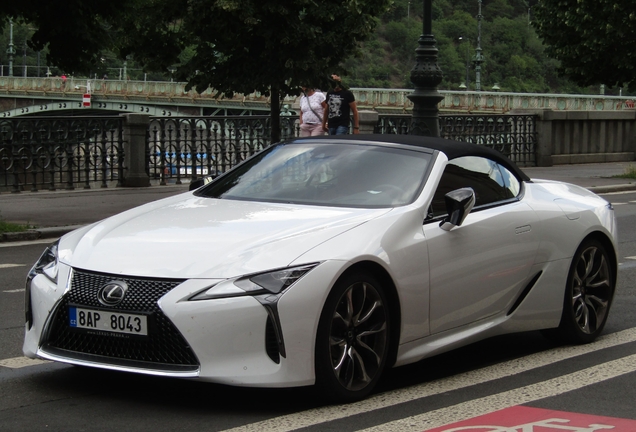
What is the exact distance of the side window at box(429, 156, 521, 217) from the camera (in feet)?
20.4

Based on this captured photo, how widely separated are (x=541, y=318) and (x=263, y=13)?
1025 cm

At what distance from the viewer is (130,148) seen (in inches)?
787

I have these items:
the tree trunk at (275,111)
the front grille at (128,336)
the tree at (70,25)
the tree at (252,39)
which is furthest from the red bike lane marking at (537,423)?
the tree trunk at (275,111)

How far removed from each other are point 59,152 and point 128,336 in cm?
1468

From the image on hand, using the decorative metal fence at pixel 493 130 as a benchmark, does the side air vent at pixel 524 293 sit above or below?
above

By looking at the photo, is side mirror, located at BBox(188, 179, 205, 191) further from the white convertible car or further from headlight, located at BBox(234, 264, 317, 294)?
headlight, located at BBox(234, 264, 317, 294)

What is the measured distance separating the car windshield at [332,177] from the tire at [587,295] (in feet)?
4.32

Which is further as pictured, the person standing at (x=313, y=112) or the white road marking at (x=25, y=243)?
the person standing at (x=313, y=112)

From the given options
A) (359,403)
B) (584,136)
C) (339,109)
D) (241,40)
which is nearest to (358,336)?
(359,403)

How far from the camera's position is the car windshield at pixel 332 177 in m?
6.09

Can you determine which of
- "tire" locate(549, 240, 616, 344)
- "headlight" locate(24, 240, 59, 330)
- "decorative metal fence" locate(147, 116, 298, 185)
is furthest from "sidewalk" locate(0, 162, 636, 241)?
"tire" locate(549, 240, 616, 344)

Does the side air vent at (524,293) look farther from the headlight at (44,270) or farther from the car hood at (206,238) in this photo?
the headlight at (44,270)

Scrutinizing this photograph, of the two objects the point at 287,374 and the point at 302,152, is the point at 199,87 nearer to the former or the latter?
the point at 302,152

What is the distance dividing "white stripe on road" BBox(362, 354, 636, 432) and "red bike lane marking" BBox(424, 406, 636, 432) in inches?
2.9
